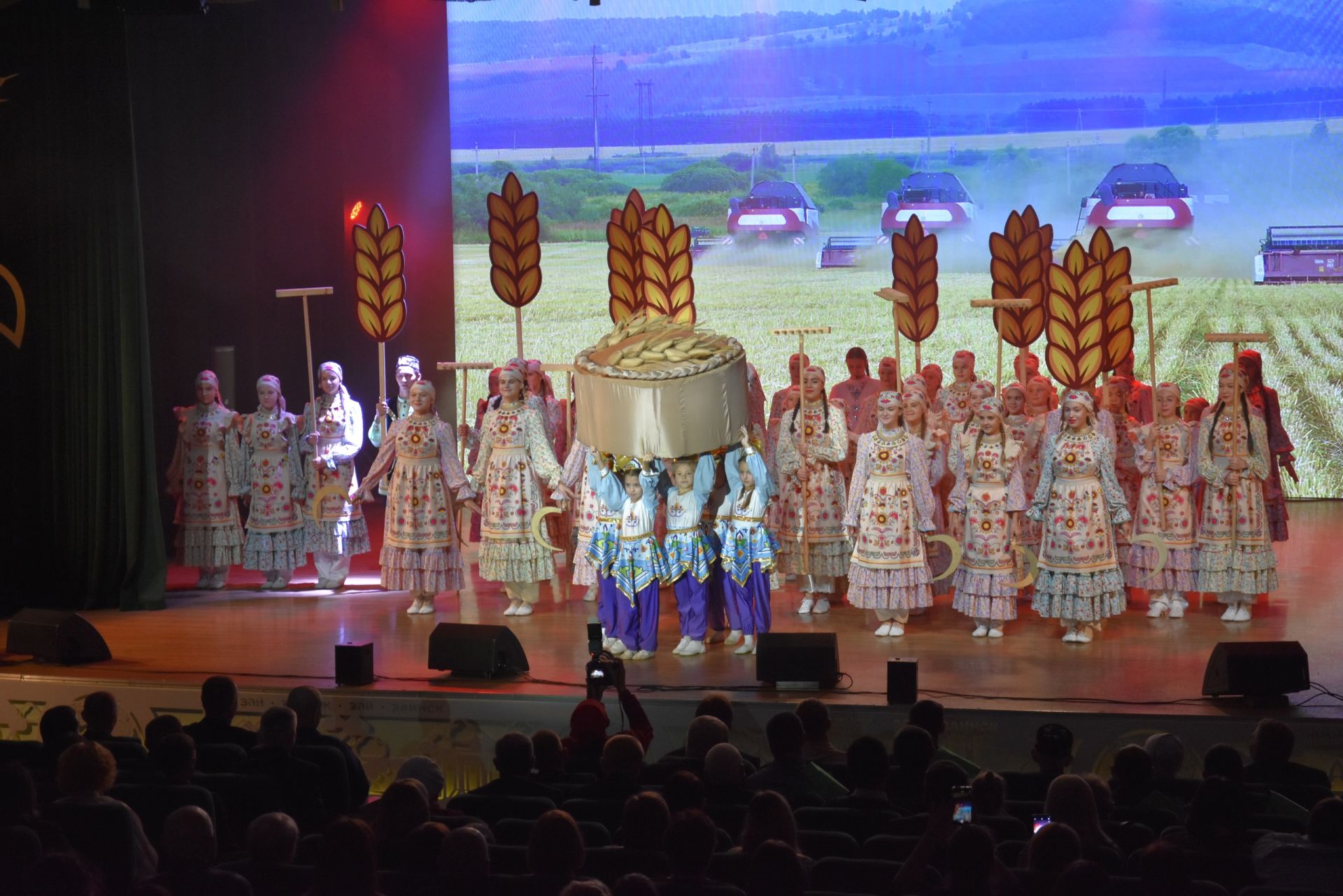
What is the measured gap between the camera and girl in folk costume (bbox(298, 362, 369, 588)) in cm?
988

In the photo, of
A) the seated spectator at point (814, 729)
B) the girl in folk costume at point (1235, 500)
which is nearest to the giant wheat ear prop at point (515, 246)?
the girl in folk costume at point (1235, 500)

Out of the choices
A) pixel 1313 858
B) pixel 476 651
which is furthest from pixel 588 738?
pixel 1313 858

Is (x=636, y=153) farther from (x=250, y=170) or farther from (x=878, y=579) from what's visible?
(x=878, y=579)

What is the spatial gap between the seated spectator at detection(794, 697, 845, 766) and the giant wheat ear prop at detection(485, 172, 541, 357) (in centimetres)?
443

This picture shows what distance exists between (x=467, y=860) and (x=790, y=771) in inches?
56.8

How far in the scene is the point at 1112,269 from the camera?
8930 mm

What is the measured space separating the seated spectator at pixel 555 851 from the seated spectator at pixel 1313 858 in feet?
5.79

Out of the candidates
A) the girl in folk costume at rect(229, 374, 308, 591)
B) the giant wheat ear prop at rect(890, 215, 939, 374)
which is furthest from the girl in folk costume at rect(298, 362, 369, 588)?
the giant wheat ear prop at rect(890, 215, 939, 374)

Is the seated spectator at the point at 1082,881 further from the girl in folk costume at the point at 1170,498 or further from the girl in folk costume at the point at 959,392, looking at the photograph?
the girl in folk costume at the point at 959,392

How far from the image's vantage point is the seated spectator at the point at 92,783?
4.42 metres

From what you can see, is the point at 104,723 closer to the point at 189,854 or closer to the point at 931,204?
the point at 189,854

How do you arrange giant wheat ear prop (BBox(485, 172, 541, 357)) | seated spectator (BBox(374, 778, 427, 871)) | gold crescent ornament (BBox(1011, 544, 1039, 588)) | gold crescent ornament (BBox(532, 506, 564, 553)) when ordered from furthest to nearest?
1. giant wheat ear prop (BBox(485, 172, 541, 357))
2. gold crescent ornament (BBox(532, 506, 564, 553))
3. gold crescent ornament (BBox(1011, 544, 1039, 588))
4. seated spectator (BBox(374, 778, 427, 871))

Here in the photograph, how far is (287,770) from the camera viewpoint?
5.10 metres

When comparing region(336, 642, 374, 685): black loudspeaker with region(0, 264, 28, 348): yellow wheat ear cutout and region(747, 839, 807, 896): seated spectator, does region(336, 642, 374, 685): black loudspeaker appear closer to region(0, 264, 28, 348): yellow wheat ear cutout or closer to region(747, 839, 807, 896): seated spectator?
region(0, 264, 28, 348): yellow wheat ear cutout
